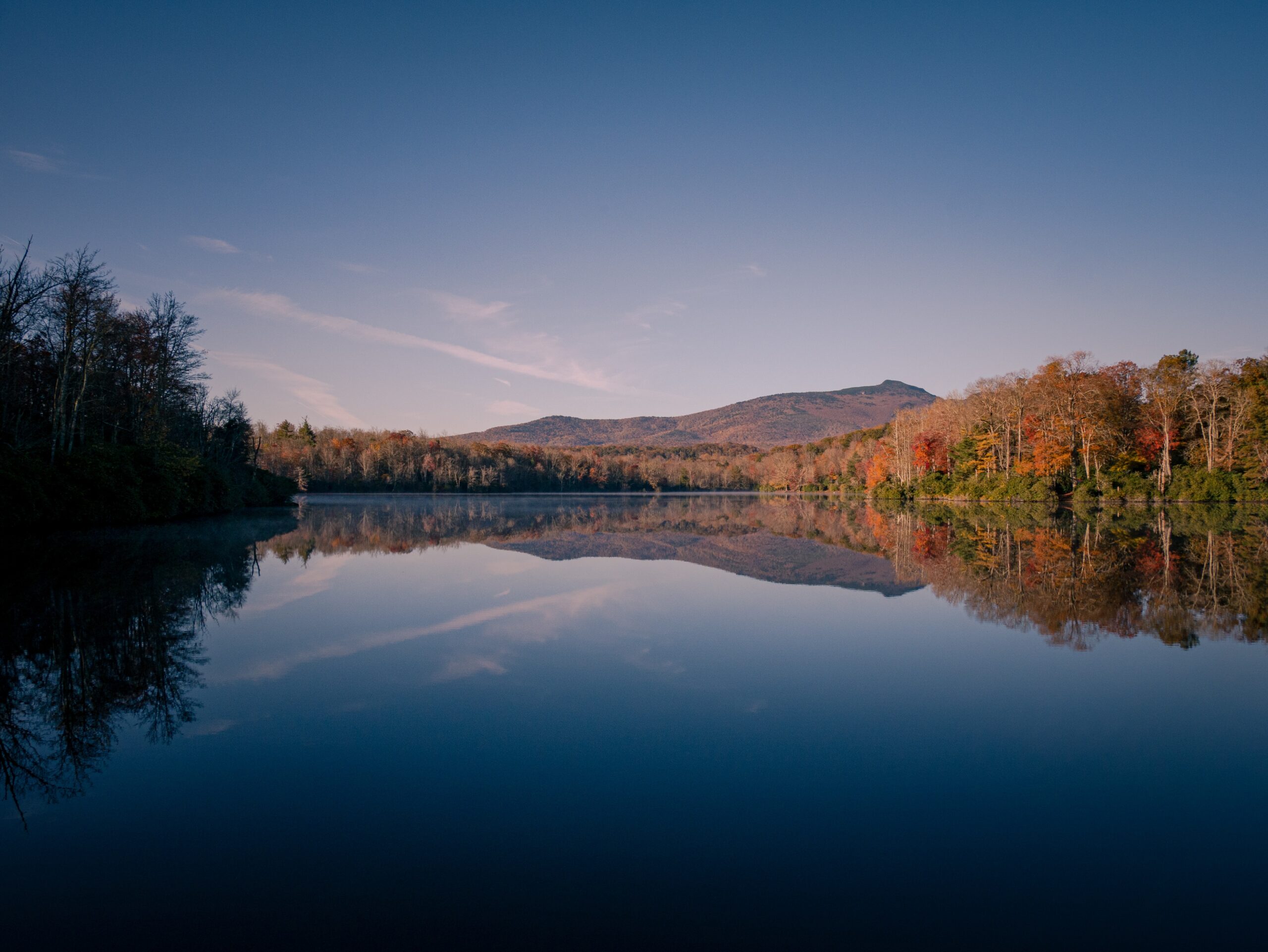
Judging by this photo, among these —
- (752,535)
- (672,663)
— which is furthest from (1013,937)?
(752,535)

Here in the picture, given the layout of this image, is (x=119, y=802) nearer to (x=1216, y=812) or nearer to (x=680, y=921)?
(x=680, y=921)

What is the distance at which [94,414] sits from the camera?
3100cm

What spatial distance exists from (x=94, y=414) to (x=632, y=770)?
36.5 meters

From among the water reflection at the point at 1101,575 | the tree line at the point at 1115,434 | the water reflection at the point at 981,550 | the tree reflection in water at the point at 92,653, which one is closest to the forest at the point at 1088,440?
the tree line at the point at 1115,434

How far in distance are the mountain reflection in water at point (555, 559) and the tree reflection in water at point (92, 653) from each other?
23 mm

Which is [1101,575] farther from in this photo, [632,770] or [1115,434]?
[1115,434]

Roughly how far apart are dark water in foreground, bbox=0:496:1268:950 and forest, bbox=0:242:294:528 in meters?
13.9

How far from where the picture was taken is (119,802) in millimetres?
3904

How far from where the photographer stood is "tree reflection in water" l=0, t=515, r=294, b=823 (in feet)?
15.1

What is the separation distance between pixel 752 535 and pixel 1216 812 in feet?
67.1

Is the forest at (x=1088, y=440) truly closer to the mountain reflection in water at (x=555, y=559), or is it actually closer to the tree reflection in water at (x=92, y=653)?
the mountain reflection in water at (x=555, y=559)

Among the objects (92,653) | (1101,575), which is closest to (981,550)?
(1101,575)

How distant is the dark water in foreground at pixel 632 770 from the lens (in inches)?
115

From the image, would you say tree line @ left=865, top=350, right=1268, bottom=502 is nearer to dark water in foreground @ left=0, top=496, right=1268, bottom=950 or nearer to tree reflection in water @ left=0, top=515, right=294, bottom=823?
dark water in foreground @ left=0, top=496, right=1268, bottom=950
